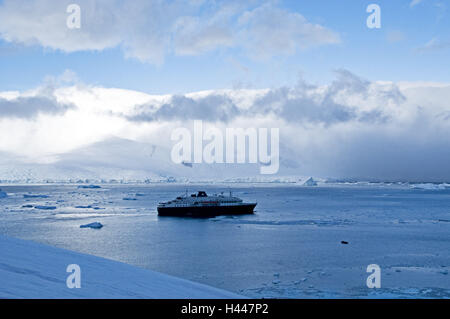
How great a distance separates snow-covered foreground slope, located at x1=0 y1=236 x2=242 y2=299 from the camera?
Answer: 5.05m

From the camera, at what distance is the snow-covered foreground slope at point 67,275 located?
16.6 feet

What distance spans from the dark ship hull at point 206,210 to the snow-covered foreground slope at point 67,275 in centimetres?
4060

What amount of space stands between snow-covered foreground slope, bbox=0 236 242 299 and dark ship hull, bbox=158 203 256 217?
4060 cm

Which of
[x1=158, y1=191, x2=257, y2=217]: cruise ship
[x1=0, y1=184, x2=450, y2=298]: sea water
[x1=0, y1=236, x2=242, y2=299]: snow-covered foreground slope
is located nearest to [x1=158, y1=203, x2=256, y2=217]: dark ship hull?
[x1=158, y1=191, x2=257, y2=217]: cruise ship

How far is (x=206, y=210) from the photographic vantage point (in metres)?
50.6

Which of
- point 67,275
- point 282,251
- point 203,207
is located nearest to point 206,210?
point 203,207

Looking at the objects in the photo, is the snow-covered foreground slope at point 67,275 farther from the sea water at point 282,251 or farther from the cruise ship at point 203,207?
the cruise ship at point 203,207

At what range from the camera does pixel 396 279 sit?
15133 millimetres

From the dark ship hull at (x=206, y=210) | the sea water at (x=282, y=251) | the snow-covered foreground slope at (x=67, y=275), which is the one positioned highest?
the snow-covered foreground slope at (x=67, y=275)

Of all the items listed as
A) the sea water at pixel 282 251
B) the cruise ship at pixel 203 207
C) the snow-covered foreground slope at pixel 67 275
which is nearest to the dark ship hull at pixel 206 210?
the cruise ship at pixel 203 207

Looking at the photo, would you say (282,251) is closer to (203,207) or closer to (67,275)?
(67,275)
